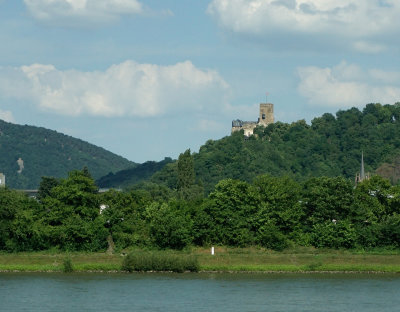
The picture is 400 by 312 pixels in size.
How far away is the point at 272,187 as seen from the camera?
81.1 m

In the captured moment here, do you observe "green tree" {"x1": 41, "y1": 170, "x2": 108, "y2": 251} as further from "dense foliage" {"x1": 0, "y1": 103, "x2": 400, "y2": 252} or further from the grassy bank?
the grassy bank

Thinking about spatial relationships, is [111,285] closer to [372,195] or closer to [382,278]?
[382,278]

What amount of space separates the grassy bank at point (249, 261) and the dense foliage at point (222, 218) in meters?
1.80

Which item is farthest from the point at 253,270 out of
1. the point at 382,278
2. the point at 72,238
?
the point at 72,238

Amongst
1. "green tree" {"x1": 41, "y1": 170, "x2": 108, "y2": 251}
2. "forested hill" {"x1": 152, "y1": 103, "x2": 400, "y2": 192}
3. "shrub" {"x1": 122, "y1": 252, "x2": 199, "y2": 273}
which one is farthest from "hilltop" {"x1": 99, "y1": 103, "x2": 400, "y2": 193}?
"shrub" {"x1": 122, "y1": 252, "x2": 199, "y2": 273}

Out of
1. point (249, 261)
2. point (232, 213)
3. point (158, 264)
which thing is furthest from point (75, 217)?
point (249, 261)

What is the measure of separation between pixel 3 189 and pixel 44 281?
21125 millimetres

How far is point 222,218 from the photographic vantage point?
78.1 metres

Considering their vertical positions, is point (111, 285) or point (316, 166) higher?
point (316, 166)

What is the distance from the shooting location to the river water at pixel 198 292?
53.3 meters

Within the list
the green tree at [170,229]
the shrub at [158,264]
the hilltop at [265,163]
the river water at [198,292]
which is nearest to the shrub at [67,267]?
the river water at [198,292]

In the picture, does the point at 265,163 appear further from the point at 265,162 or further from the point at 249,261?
the point at 249,261

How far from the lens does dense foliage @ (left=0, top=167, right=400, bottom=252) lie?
251ft

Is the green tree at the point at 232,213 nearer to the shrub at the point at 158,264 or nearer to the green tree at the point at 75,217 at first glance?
the shrub at the point at 158,264
